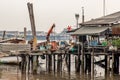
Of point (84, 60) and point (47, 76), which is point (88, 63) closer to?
point (84, 60)

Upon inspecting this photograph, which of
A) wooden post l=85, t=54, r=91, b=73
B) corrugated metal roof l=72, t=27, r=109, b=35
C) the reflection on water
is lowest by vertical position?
the reflection on water

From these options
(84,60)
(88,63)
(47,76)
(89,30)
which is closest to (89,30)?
(89,30)

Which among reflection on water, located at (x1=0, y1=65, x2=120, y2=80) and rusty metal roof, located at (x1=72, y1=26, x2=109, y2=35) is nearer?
rusty metal roof, located at (x1=72, y1=26, x2=109, y2=35)

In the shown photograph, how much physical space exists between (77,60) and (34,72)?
465 cm

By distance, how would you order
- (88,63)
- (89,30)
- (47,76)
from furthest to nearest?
(88,63) < (47,76) < (89,30)

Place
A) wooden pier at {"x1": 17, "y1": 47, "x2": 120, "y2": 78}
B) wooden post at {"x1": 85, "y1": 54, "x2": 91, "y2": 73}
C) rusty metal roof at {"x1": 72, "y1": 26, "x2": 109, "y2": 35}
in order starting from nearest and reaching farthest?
1. wooden pier at {"x1": 17, "y1": 47, "x2": 120, "y2": 78}
2. rusty metal roof at {"x1": 72, "y1": 26, "x2": 109, "y2": 35}
3. wooden post at {"x1": 85, "y1": 54, "x2": 91, "y2": 73}

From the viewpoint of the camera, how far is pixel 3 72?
45969 millimetres

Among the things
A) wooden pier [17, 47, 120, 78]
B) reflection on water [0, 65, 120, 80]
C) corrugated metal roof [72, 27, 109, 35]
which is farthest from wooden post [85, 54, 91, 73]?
corrugated metal roof [72, 27, 109, 35]

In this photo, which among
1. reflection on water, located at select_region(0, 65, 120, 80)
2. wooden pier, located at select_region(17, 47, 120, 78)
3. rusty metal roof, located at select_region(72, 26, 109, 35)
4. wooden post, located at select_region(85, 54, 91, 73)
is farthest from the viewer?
wooden post, located at select_region(85, 54, 91, 73)

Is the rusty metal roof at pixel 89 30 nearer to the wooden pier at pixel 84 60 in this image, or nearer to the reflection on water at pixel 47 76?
the wooden pier at pixel 84 60

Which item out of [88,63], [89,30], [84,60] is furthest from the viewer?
[88,63]

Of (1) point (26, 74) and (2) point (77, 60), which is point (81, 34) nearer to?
(2) point (77, 60)

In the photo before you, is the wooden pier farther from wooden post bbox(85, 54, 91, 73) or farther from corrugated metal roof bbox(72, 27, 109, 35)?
corrugated metal roof bbox(72, 27, 109, 35)

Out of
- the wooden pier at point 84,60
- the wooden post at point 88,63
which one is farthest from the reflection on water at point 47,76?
the wooden post at point 88,63
